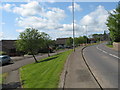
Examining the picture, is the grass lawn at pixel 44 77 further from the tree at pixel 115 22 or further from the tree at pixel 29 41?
the tree at pixel 115 22

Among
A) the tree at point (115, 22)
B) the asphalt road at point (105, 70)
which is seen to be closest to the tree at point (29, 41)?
the asphalt road at point (105, 70)

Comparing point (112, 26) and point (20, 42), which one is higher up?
point (112, 26)

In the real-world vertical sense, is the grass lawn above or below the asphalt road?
below

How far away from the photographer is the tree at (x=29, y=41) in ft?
83.5

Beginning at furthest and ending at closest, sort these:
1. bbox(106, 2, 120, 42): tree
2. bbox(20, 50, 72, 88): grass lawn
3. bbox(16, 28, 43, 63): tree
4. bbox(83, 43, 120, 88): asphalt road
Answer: bbox(106, 2, 120, 42): tree < bbox(16, 28, 43, 63): tree < bbox(20, 50, 72, 88): grass lawn < bbox(83, 43, 120, 88): asphalt road

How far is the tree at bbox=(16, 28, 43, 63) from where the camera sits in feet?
83.5

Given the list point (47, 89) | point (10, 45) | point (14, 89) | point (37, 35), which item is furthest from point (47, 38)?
point (47, 89)

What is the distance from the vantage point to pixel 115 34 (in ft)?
96.8

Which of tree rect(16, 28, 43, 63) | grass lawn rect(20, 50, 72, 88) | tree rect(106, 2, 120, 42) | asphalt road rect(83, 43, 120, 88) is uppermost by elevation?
tree rect(106, 2, 120, 42)

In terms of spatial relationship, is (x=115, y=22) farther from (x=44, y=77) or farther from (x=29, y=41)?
(x=44, y=77)

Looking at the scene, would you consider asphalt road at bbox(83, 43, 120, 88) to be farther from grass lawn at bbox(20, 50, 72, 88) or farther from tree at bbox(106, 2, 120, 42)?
tree at bbox(106, 2, 120, 42)

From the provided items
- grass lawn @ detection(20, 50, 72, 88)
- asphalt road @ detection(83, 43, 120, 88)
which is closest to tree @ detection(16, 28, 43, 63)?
grass lawn @ detection(20, 50, 72, 88)

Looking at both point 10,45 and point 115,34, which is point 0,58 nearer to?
point 115,34

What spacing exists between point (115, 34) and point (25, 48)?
17.7 m
